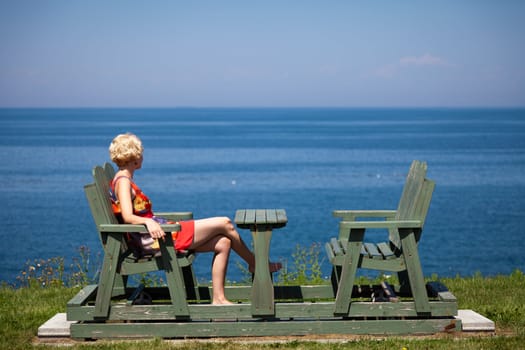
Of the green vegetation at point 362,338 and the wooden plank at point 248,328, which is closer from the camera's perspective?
the green vegetation at point 362,338

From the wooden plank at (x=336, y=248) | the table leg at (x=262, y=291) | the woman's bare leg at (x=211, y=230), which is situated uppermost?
the woman's bare leg at (x=211, y=230)

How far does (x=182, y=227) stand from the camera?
6500mm

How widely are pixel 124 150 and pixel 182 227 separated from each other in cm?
78

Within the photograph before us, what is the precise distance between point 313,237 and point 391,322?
19.9m

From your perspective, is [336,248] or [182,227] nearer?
[182,227]

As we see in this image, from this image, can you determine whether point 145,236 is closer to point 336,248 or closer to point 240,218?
point 240,218

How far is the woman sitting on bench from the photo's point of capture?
248 inches

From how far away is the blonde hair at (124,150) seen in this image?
629 centimetres

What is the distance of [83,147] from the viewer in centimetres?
7175

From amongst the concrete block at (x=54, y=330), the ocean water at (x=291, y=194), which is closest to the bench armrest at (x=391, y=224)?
the concrete block at (x=54, y=330)

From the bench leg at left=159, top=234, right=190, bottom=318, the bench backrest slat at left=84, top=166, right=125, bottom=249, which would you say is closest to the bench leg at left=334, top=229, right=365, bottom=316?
the bench leg at left=159, top=234, right=190, bottom=318

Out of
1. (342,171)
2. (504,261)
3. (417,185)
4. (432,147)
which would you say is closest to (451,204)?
(504,261)

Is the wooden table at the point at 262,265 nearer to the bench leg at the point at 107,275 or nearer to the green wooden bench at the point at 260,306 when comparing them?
the green wooden bench at the point at 260,306

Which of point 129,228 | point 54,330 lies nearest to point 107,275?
point 129,228
